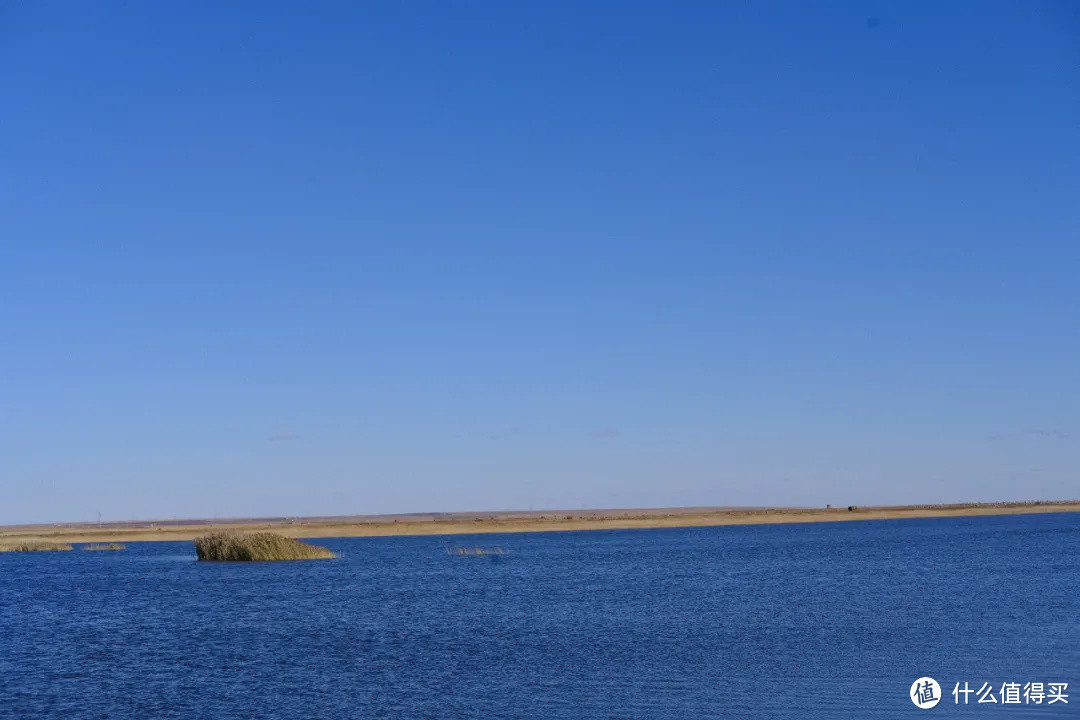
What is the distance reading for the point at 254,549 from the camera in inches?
3091

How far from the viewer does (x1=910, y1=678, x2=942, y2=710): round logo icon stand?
2206 cm

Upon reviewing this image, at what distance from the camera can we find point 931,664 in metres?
26.5

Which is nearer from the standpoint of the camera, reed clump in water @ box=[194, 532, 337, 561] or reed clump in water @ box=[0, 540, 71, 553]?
reed clump in water @ box=[194, 532, 337, 561]

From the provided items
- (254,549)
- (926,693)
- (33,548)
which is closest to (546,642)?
(926,693)

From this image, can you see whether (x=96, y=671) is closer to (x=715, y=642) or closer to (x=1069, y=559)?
(x=715, y=642)

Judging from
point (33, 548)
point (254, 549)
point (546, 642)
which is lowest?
point (546, 642)

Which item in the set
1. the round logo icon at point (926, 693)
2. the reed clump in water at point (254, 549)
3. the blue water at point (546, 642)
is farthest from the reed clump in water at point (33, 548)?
the round logo icon at point (926, 693)

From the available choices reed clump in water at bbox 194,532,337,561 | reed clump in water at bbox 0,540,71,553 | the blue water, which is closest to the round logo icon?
the blue water

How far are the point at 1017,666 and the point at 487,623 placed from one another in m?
18.6

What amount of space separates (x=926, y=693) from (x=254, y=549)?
63.6 m

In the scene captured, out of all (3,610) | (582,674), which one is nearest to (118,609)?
(3,610)

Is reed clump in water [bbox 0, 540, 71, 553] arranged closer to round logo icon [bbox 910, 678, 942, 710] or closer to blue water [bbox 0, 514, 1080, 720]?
blue water [bbox 0, 514, 1080, 720]

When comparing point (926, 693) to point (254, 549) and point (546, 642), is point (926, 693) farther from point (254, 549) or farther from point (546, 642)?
point (254, 549)

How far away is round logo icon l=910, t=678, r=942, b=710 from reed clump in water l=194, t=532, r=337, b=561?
6164cm
